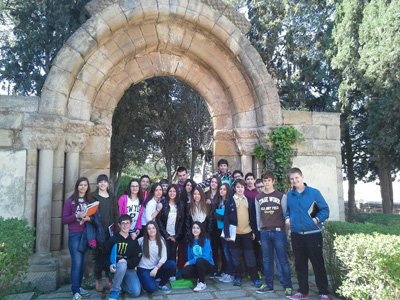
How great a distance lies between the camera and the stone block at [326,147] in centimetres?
632

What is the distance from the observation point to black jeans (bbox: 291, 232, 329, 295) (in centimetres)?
406

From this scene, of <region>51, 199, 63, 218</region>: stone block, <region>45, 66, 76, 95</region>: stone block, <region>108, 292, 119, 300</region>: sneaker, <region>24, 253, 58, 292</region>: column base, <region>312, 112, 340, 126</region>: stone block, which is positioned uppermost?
<region>45, 66, 76, 95</region>: stone block

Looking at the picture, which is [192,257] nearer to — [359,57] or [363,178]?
[359,57]

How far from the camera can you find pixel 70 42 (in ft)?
18.1

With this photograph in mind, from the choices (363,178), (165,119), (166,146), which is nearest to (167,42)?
(165,119)

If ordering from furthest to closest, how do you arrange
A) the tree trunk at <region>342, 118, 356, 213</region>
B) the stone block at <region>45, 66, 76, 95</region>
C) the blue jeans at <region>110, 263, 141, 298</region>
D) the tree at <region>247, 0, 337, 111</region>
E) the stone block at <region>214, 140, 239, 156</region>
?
1. the tree at <region>247, 0, 337, 111</region>
2. the tree trunk at <region>342, 118, 356, 213</region>
3. the stone block at <region>214, 140, 239, 156</region>
4. the stone block at <region>45, 66, 76, 95</region>
5. the blue jeans at <region>110, 263, 141, 298</region>

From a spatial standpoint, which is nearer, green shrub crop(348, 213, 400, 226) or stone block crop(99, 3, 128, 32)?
stone block crop(99, 3, 128, 32)

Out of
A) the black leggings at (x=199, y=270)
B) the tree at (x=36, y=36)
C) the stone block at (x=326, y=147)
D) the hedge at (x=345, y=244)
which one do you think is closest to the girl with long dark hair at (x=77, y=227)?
the black leggings at (x=199, y=270)

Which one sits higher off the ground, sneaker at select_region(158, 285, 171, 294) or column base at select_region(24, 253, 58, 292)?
column base at select_region(24, 253, 58, 292)

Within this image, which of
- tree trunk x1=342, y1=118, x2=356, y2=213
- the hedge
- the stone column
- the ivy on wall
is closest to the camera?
the hedge

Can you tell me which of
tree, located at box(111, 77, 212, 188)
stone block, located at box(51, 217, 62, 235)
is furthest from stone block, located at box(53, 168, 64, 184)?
tree, located at box(111, 77, 212, 188)

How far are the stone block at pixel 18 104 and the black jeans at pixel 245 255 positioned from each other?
387cm

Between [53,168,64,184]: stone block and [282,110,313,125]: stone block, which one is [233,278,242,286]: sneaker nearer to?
[282,110,313,125]: stone block

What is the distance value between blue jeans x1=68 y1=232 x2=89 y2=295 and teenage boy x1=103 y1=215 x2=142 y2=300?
323 millimetres
